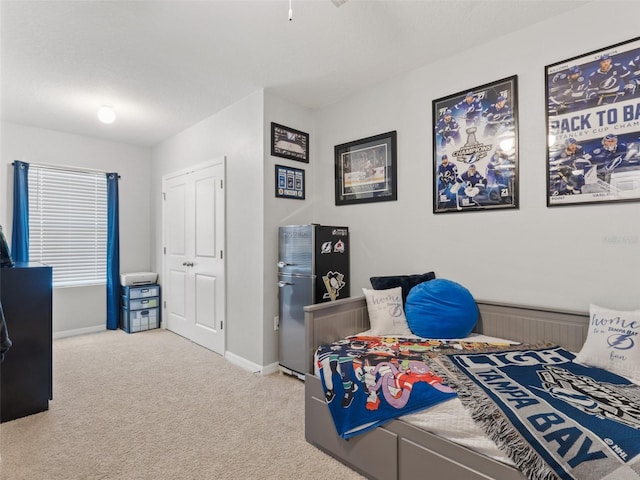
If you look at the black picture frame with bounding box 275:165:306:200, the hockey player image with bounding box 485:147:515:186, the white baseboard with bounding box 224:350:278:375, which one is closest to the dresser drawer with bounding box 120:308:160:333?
the white baseboard with bounding box 224:350:278:375

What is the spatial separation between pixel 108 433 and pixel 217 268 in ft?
5.95

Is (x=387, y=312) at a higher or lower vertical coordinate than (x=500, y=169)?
lower

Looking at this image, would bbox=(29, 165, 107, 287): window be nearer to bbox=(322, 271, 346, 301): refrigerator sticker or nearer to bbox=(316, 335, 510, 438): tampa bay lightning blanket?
bbox=(322, 271, 346, 301): refrigerator sticker

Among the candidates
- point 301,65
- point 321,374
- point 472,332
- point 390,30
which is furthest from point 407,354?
point 301,65

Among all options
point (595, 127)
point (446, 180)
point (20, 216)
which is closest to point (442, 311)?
point (446, 180)

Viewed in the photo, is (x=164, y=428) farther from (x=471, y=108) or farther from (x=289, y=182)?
(x=471, y=108)

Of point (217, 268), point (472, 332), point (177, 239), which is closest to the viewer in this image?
point (472, 332)

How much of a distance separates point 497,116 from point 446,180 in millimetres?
550

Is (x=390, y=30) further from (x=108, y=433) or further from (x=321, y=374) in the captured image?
(x=108, y=433)

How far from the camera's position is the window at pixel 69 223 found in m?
4.08

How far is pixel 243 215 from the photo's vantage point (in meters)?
3.34

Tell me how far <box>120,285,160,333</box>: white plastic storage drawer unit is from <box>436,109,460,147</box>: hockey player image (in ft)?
13.6

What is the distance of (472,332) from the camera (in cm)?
243

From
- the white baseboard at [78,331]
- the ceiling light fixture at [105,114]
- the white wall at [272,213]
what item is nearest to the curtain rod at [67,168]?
the ceiling light fixture at [105,114]
